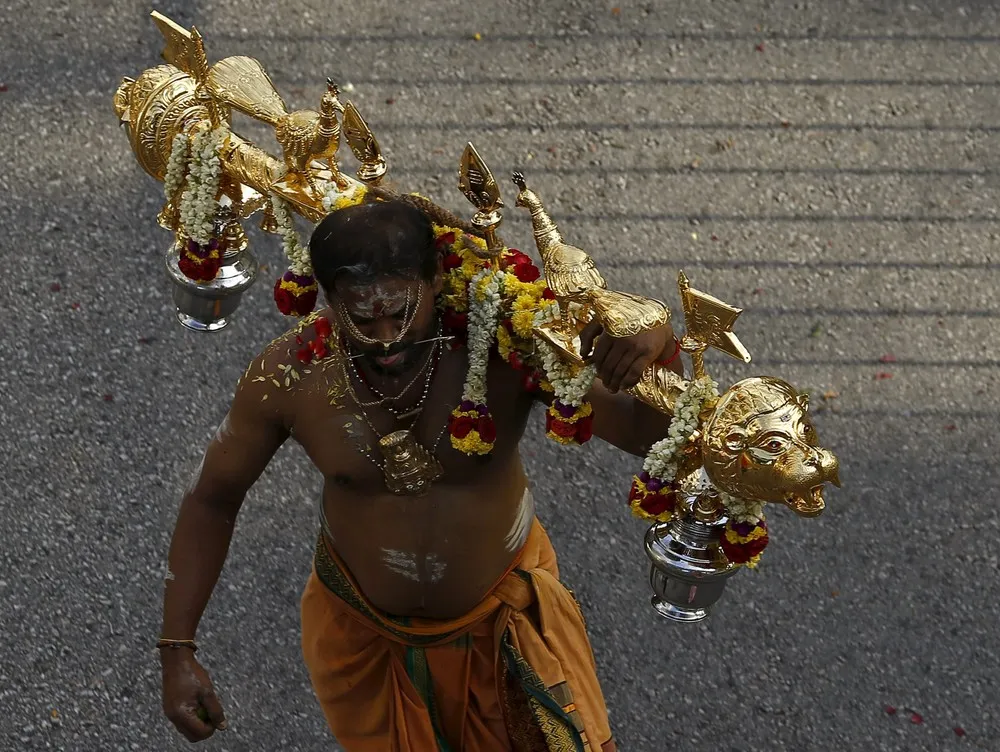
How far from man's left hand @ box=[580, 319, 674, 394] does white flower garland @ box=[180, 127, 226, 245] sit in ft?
3.44

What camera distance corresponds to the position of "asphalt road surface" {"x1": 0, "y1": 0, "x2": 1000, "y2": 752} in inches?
164

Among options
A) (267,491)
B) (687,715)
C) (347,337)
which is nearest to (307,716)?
(267,491)

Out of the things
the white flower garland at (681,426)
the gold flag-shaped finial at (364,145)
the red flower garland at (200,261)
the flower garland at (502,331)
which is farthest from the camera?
the red flower garland at (200,261)

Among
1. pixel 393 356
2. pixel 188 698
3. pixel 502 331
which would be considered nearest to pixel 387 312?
pixel 393 356

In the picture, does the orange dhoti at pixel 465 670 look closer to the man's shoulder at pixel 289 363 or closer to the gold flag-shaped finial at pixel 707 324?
the man's shoulder at pixel 289 363

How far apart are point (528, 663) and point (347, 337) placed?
2.83 feet

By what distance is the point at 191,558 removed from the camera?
122 inches

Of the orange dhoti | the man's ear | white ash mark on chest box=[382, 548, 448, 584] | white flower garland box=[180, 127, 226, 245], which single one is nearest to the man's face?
the man's ear

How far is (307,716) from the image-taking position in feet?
13.5

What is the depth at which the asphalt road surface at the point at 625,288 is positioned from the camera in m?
4.17

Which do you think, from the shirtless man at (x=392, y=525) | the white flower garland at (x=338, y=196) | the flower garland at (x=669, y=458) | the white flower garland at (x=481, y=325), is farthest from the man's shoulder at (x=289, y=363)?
the flower garland at (x=669, y=458)

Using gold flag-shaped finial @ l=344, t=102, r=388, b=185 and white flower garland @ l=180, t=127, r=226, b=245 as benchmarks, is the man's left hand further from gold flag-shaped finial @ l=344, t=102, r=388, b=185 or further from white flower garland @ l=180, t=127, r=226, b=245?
white flower garland @ l=180, t=127, r=226, b=245

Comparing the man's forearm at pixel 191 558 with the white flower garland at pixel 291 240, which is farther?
the man's forearm at pixel 191 558

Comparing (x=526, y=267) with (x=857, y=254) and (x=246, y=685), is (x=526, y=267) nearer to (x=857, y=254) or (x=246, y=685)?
(x=246, y=685)
